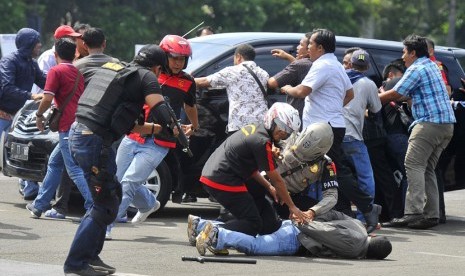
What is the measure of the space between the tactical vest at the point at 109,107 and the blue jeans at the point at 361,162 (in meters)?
3.86

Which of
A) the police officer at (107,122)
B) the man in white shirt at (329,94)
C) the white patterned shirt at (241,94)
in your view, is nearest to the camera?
the police officer at (107,122)

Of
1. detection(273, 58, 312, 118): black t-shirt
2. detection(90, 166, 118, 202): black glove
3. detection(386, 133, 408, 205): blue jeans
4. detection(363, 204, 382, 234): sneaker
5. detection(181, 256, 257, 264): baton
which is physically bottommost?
detection(363, 204, 382, 234): sneaker

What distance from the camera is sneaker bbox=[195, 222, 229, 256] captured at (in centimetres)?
1023

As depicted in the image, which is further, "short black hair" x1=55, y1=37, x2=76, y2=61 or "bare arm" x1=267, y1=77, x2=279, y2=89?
"bare arm" x1=267, y1=77, x2=279, y2=89

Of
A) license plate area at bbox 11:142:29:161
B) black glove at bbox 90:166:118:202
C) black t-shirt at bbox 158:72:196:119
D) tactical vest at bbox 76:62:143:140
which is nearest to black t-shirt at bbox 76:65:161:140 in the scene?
tactical vest at bbox 76:62:143:140

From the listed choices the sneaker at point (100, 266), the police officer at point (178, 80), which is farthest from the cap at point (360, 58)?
the sneaker at point (100, 266)

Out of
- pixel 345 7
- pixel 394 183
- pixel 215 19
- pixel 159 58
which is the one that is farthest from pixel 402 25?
pixel 159 58

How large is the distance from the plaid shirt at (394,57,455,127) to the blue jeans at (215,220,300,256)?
2951mm

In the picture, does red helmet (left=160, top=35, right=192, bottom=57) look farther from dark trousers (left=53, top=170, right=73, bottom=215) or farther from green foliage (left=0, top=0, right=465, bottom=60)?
green foliage (left=0, top=0, right=465, bottom=60)

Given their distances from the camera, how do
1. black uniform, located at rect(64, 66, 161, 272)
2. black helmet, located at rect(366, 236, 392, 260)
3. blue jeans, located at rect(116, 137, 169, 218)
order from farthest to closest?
1. blue jeans, located at rect(116, 137, 169, 218)
2. black helmet, located at rect(366, 236, 392, 260)
3. black uniform, located at rect(64, 66, 161, 272)

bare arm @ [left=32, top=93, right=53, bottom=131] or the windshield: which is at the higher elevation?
the windshield

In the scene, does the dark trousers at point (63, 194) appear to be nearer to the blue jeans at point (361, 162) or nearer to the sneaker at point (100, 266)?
the blue jeans at point (361, 162)

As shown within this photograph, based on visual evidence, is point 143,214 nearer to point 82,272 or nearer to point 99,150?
point 99,150

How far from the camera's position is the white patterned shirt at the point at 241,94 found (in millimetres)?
12414
